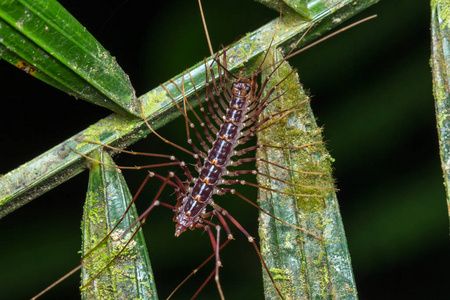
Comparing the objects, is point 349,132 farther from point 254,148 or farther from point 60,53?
point 60,53

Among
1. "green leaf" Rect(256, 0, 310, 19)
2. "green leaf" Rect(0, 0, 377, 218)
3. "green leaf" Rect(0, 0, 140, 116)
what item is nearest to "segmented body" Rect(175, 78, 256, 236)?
"green leaf" Rect(0, 0, 377, 218)

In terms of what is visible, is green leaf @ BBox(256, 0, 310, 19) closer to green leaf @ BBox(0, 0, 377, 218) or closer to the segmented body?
green leaf @ BBox(0, 0, 377, 218)

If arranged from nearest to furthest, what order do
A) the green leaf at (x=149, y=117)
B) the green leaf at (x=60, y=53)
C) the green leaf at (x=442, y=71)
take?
the green leaf at (x=60, y=53) < the green leaf at (x=442, y=71) < the green leaf at (x=149, y=117)

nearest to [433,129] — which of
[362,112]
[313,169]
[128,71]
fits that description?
[362,112]

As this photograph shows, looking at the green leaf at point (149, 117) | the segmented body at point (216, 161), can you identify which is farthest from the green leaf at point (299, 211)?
the segmented body at point (216, 161)

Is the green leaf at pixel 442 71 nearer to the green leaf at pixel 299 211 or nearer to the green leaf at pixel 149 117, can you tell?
the green leaf at pixel 149 117

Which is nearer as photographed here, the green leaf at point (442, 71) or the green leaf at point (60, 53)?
the green leaf at point (60, 53)
